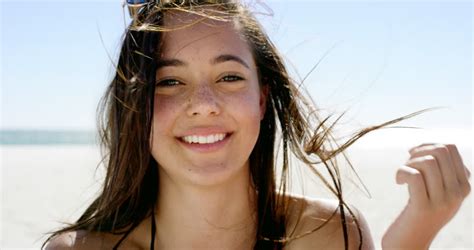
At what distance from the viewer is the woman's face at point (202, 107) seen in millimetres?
3006

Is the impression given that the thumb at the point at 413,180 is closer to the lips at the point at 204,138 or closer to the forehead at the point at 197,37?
the lips at the point at 204,138

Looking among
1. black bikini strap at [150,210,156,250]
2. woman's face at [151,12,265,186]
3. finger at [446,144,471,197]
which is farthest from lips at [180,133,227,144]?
finger at [446,144,471,197]

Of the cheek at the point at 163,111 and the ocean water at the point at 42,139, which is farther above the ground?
the cheek at the point at 163,111

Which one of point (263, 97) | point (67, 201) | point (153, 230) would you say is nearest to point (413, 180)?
point (263, 97)

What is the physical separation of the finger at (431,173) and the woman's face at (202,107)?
125cm

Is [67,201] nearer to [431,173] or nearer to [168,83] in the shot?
[168,83]

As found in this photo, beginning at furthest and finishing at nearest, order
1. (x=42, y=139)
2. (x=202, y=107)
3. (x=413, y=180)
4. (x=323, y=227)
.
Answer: (x=42, y=139), (x=323, y=227), (x=202, y=107), (x=413, y=180)

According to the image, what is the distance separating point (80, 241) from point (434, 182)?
1.99 metres

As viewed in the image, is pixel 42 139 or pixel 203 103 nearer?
pixel 203 103

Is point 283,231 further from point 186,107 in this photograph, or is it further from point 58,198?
point 58,198

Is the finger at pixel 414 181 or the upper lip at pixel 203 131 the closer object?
the finger at pixel 414 181

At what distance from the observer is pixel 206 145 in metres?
3.03

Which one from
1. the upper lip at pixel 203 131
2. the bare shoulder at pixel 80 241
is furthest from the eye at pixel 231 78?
the bare shoulder at pixel 80 241

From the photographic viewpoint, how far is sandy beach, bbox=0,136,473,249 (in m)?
8.34
